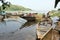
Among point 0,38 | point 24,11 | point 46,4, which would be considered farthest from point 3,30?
point 46,4

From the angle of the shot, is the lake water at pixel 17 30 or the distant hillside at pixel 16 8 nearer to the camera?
the distant hillside at pixel 16 8

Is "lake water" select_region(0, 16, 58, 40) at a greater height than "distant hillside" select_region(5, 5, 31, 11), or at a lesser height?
lesser

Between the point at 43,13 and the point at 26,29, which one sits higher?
the point at 43,13

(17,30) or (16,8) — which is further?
(17,30)

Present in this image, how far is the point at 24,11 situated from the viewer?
2.47 m

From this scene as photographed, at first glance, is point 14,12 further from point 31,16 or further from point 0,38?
point 0,38

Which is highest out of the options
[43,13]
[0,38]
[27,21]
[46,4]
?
[46,4]

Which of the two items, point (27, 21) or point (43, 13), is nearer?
point (43, 13)

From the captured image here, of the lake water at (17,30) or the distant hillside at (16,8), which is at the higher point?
the distant hillside at (16,8)

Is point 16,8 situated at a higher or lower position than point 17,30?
higher

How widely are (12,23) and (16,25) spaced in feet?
0.32

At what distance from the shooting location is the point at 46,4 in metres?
2.50

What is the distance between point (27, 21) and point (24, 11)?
Answer: 0.26 meters

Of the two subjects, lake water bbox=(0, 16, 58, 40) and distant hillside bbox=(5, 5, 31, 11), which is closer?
distant hillside bbox=(5, 5, 31, 11)
